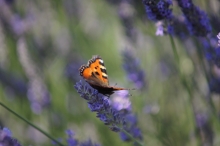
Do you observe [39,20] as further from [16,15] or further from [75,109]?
[75,109]

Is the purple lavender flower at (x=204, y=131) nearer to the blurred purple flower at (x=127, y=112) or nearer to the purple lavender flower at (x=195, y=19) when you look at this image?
the blurred purple flower at (x=127, y=112)

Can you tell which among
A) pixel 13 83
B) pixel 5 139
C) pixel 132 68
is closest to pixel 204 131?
pixel 132 68

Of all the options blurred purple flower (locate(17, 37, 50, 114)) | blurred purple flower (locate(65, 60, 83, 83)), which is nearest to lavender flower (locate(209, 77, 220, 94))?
blurred purple flower (locate(17, 37, 50, 114))

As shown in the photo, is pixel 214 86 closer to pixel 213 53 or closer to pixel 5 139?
pixel 213 53

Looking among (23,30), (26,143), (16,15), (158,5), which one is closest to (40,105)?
(26,143)

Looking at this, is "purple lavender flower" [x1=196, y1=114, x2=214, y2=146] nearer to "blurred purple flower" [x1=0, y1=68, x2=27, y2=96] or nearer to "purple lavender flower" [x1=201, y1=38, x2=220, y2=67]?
"purple lavender flower" [x1=201, y1=38, x2=220, y2=67]

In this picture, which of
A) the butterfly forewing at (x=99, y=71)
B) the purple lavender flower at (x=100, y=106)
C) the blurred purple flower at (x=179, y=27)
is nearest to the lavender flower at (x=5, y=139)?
the purple lavender flower at (x=100, y=106)
